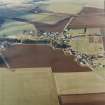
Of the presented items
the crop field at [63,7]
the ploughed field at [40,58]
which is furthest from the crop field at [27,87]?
the crop field at [63,7]

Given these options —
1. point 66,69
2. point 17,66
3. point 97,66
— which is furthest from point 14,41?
point 97,66

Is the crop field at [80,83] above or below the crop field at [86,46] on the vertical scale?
below

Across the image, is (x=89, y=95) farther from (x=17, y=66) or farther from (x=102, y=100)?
(x=17, y=66)

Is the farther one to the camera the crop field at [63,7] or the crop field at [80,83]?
the crop field at [63,7]

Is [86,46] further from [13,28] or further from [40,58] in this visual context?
[13,28]

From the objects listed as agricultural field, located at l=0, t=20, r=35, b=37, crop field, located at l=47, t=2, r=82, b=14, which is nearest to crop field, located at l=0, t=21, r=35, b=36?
agricultural field, located at l=0, t=20, r=35, b=37

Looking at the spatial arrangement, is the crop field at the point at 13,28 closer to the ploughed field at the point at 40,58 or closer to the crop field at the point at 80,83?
the ploughed field at the point at 40,58

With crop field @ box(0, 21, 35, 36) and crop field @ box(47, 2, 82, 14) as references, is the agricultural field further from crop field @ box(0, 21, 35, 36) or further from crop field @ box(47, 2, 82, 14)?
crop field @ box(47, 2, 82, 14)

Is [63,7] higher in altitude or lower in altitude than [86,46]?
higher

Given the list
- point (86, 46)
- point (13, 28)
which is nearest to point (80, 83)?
point (86, 46)

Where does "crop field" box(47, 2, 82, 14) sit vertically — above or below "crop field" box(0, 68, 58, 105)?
above

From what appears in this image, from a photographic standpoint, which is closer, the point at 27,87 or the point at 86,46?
the point at 27,87
